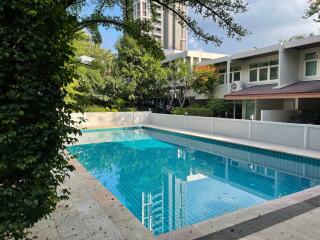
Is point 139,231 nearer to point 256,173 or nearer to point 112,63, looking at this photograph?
point 256,173

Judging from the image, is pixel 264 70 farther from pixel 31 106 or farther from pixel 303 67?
pixel 31 106

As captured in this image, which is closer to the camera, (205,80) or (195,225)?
(195,225)

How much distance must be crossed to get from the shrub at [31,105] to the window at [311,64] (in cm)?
2252

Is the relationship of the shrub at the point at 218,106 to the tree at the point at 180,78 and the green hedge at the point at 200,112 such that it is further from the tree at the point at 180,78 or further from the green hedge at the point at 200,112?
the tree at the point at 180,78

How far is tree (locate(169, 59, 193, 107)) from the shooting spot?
94.9 ft

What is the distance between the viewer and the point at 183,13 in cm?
643

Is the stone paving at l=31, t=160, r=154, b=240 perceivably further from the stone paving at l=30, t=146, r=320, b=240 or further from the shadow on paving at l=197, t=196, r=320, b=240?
the shadow on paving at l=197, t=196, r=320, b=240

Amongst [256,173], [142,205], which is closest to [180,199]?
[142,205]

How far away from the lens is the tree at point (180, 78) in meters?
28.9

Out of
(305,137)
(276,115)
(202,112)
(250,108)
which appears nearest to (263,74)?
(250,108)

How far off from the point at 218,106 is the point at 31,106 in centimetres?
2465

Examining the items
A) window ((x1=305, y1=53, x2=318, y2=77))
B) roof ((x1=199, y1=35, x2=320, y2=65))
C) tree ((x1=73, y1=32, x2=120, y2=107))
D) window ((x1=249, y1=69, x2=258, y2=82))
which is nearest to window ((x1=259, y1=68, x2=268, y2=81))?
window ((x1=249, y1=69, x2=258, y2=82))

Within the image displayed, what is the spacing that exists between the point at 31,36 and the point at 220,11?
434 cm

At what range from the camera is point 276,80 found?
24.1m
